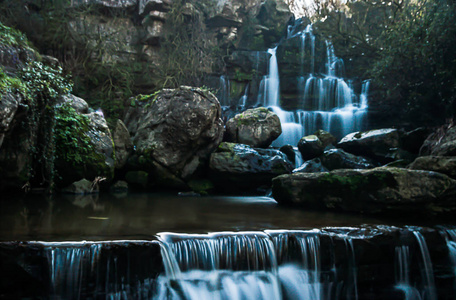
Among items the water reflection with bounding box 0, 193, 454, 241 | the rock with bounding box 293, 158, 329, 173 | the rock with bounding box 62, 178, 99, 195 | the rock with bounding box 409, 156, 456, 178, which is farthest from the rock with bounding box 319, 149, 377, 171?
the rock with bounding box 62, 178, 99, 195

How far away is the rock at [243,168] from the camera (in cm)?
937

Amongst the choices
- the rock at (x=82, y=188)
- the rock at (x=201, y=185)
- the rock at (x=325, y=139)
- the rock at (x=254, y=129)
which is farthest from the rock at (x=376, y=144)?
the rock at (x=82, y=188)

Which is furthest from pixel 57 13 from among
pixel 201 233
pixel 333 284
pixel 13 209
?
pixel 333 284

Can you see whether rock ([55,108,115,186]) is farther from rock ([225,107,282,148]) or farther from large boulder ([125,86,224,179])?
rock ([225,107,282,148])

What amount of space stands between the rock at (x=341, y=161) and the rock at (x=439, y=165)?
291 centimetres

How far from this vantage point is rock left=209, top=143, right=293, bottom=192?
937 cm

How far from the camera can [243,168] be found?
30.7ft

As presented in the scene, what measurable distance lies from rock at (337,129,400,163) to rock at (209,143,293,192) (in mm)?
2845

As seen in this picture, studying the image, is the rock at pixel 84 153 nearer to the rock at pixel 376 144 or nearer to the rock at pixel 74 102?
the rock at pixel 74 102

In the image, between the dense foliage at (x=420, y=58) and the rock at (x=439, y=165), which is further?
the dense foliage at (x=420, y=58)

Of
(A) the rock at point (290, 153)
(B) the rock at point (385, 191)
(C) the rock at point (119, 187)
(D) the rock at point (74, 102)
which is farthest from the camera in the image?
(A) the rock at point (290, 153)

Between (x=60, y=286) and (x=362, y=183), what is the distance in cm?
494

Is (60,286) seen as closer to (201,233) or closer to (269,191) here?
(201,233)

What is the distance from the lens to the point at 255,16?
21.7m
